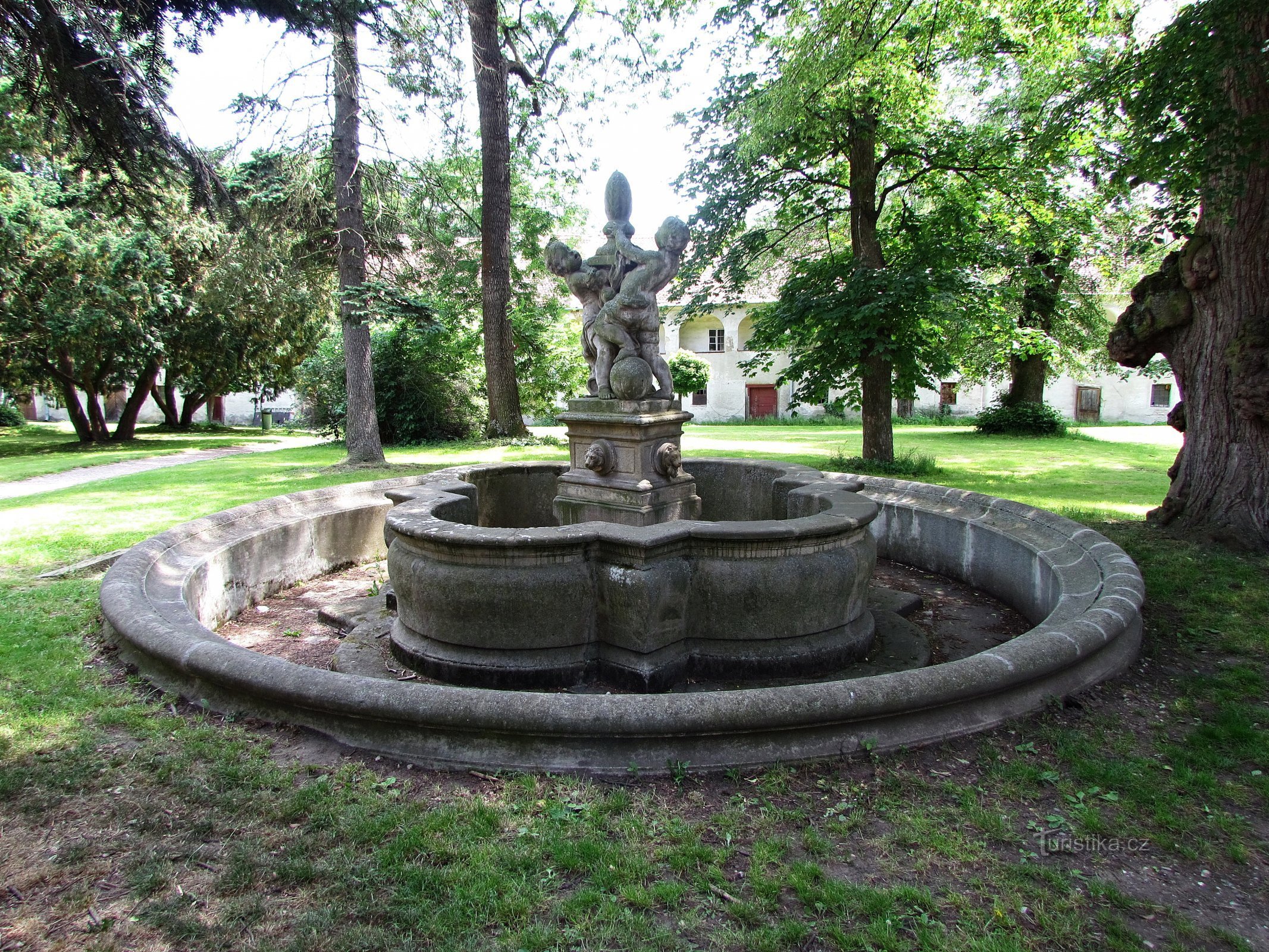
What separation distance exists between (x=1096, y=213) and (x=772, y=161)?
5.50 meters

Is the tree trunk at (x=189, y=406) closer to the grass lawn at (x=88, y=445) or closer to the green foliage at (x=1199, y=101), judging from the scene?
the grass lawn at (x=88, y=445)

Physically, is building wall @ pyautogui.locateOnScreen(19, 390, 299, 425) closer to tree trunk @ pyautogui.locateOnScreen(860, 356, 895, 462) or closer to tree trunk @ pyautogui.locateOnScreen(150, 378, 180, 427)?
tree trunk @ pyautogui.locateOnScreen(150, 378, 180, 427)

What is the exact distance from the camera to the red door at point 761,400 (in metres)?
37.9

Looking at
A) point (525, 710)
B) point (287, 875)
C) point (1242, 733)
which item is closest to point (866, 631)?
point (1242, 733)

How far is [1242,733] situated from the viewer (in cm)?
353

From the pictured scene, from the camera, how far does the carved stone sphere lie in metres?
5.83

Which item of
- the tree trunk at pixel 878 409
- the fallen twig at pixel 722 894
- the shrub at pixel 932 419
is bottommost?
the fallen twig at pixel 722 894

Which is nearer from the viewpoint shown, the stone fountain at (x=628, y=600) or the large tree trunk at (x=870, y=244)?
the stone fountain at (x=628, y=600)

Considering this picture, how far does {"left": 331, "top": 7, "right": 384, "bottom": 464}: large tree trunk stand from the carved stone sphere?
852cm

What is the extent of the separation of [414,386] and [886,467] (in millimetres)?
12279

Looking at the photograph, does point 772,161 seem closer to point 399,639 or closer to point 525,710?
point 399,639

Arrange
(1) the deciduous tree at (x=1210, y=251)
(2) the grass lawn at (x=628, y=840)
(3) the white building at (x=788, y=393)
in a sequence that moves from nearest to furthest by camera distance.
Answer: (2) the grass lawn at (x=628, y=840) → (1) the deciduous tree at (x=1210, y=251) → (3) the white building at (x=788, y=393)

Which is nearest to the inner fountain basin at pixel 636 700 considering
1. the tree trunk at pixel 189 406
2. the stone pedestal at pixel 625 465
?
the stone pedestal at pixel 625 465

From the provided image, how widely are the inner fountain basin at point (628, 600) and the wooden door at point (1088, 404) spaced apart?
3466 centimetres
